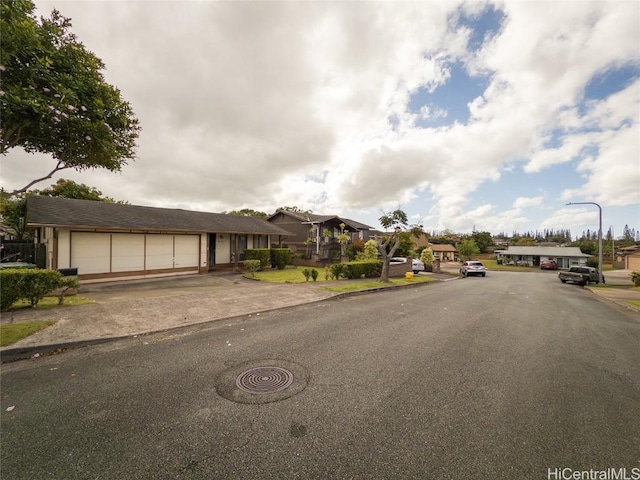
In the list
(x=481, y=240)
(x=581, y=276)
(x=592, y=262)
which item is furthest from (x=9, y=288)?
(x=481, y=240)

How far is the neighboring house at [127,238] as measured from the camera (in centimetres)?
1363

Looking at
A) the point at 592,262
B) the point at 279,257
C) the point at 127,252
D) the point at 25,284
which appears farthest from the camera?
the point at 592,262

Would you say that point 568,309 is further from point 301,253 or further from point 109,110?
point 301,253

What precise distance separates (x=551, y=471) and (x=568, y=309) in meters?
11.9

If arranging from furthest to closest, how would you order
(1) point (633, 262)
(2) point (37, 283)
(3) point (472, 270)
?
(1) point (633, 262)
(3) point (472, 270)
(2) point (37, 283)

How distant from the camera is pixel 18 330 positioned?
6035mm

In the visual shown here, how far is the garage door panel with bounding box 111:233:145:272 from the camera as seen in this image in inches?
605

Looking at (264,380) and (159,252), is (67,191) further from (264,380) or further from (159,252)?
(264,380)

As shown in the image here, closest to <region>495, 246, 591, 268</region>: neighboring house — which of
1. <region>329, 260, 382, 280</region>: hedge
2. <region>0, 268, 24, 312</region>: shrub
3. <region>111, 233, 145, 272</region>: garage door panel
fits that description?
<region>329, 260, 382, 280</region>: hedge

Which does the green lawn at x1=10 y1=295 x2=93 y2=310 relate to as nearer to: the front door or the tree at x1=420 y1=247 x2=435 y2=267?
the front door

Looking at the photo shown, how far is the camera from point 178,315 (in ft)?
26.2

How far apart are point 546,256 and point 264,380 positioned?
7148 centimetres

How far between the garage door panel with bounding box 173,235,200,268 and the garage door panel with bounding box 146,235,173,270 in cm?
41

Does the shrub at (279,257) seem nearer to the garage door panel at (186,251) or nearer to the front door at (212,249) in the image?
the front door at (212,249)
